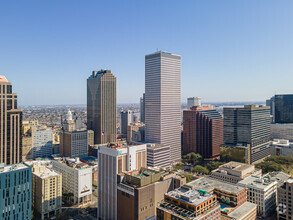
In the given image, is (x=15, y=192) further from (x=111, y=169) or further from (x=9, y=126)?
(x=9, y=126)

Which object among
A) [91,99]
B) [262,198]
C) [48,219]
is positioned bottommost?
[48,219]

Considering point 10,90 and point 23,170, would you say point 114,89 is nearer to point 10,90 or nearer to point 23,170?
point 10,90

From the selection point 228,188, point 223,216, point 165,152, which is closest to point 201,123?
point 165,152

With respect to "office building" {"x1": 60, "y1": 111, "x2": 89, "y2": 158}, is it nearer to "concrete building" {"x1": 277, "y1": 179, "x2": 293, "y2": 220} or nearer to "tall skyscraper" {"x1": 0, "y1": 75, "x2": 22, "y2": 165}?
"tall skyscraper" {"x1": 0, "y1": 75, "x2": 22, "y2": 165}

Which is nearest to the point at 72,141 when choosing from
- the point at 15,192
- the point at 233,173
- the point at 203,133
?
the point at 15,192

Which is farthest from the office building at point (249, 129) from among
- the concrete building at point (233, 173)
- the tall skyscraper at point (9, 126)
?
the tall skyscraper at point (9, 126)

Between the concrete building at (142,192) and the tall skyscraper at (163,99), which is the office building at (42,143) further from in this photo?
the concrete building at (142,192)
